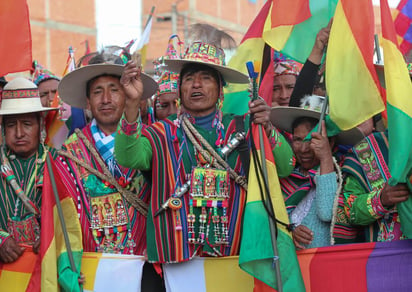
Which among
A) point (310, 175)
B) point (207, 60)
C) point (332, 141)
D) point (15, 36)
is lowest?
point (310, 175)

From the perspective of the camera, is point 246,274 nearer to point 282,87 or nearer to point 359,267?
point 359,267

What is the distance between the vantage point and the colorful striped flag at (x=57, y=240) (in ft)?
15.2

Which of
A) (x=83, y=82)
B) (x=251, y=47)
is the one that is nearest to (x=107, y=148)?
(x=83, y=82)

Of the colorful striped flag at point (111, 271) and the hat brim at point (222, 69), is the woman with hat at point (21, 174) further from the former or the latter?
the hat brim at point (222, 69)

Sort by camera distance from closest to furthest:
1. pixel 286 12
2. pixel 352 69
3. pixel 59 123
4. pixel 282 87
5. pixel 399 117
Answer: pixel 399 117 → pixel 352 69 → pixel 286 12 → pixel 59 123 → pixel 282 87

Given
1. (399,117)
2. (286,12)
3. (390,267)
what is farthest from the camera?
(286,12)

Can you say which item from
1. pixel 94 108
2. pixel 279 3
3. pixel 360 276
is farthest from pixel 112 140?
pixel 360 276

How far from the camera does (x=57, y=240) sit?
15.8ft

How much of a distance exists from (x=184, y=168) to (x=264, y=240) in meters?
0.74

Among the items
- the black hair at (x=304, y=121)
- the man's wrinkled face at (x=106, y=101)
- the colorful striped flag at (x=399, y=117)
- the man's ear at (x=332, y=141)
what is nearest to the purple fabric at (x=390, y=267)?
the colorful striped flag at (x=399, y=117)

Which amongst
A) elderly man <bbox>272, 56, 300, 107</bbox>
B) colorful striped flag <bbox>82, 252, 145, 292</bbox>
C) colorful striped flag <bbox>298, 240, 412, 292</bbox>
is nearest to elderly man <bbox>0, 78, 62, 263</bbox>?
colorful striped flag <bbox>82, 252, 145, 292</bbox>

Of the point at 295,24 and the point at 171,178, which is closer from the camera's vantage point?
the point at 171,178

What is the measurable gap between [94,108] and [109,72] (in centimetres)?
29

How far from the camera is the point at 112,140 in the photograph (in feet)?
16.7
